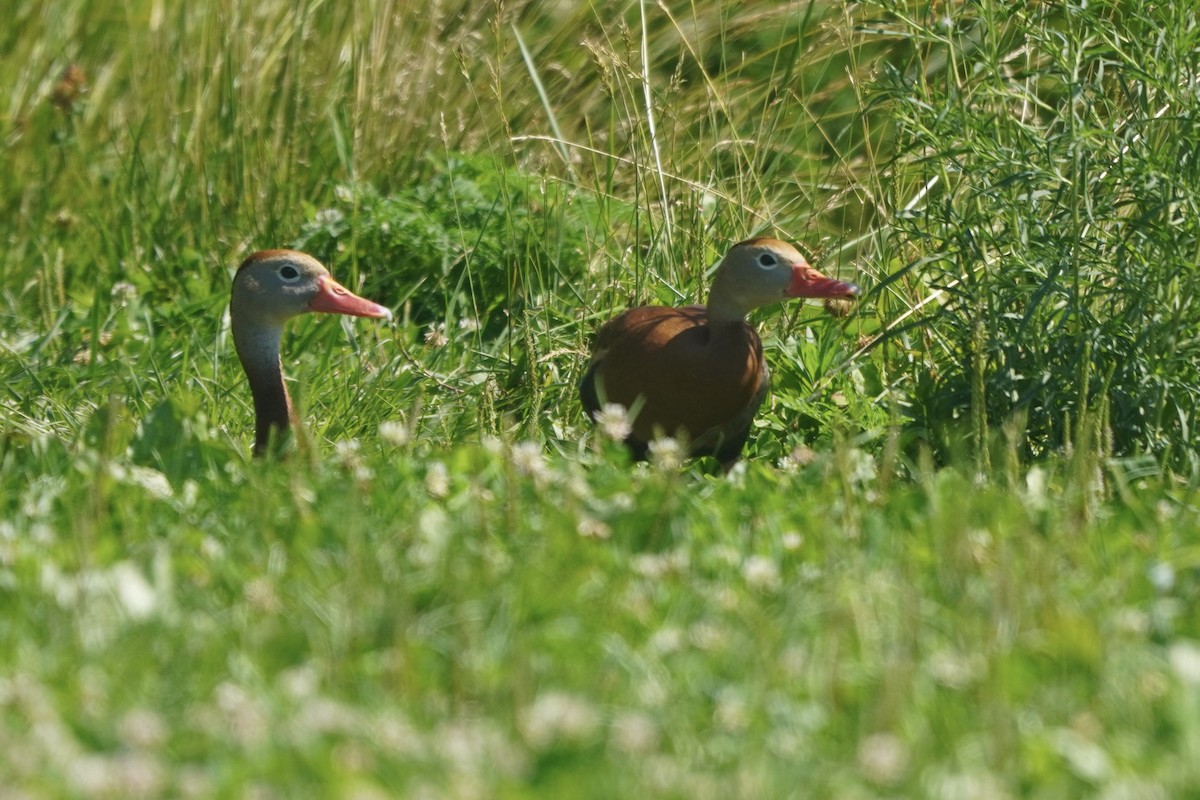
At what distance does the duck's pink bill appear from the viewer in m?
4.71

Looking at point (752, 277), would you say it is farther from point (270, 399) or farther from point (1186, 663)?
point (1186, 663)

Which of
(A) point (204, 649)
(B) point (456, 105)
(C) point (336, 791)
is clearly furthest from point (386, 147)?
(C) point (336, 791)

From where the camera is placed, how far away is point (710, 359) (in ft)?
14.8

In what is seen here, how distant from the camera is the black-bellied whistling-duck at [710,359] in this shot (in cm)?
451

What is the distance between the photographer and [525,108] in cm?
672

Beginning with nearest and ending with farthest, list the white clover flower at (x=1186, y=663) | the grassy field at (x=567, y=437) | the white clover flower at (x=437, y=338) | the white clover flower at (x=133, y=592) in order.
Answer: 1. the grassy field at (x=567, y=437)
2. the white clover flower at (x=1186, y=663)
3. the white clover flower at (x=133, y=592)
4. the white clover flower at (x=437, y=338)

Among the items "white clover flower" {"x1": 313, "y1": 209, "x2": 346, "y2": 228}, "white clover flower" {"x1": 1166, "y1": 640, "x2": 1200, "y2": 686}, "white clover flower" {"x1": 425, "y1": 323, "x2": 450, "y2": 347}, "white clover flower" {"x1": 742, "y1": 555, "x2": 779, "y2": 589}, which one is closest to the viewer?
"white clover flower" {"x1": 1166, "y1": 640, "x2": 1200, "y2": 686}

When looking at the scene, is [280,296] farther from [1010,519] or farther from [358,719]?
[358,719]

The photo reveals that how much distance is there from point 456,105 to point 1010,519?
13.3ft

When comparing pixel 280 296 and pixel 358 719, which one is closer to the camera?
pixel 358 719

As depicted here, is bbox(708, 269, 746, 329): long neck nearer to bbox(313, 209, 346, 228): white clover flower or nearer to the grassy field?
the grassy field

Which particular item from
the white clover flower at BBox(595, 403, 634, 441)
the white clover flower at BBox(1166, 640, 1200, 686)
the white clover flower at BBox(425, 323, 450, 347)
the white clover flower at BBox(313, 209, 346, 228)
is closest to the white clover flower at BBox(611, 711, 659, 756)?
the white clover flower at BBox(1166, 640, 1200, 686)

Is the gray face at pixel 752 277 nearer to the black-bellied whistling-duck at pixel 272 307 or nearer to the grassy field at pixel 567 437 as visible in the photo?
the grassy field at pixel 567 437

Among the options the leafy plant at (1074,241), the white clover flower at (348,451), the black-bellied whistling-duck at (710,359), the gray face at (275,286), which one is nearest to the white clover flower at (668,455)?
the white clover flower at (348,451)
